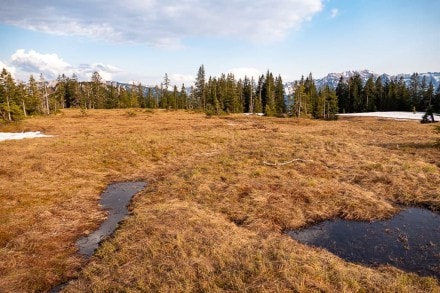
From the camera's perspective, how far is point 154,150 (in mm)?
35531

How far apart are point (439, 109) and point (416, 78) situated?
24.2m

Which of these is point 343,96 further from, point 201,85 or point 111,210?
point 111,210

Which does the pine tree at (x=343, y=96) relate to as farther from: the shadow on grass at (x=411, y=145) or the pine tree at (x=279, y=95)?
the shadow on grass at (x=411, y=145)

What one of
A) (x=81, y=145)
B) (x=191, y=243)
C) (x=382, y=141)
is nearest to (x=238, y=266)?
(x=191, y=243)

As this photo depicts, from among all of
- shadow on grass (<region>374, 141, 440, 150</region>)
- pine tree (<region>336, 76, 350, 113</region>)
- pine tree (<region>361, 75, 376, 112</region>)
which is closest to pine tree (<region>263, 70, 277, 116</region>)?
pine tree (<region>336, 76, 350, 113</region>)

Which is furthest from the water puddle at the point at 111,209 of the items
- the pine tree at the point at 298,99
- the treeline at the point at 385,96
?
the treeline at the point at 385,96

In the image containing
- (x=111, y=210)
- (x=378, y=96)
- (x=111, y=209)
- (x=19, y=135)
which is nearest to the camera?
(x=111, y=210)

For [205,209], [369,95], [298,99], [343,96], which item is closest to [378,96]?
Result: [369,95]

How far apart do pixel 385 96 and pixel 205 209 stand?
110 meters

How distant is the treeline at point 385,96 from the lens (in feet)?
329

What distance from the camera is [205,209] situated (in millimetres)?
17953

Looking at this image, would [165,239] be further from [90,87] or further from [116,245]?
[90,87]

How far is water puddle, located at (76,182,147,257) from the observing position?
14735mm

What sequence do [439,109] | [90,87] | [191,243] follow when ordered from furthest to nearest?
1. [90,87]
2. [439,109]
3. [191,243]
